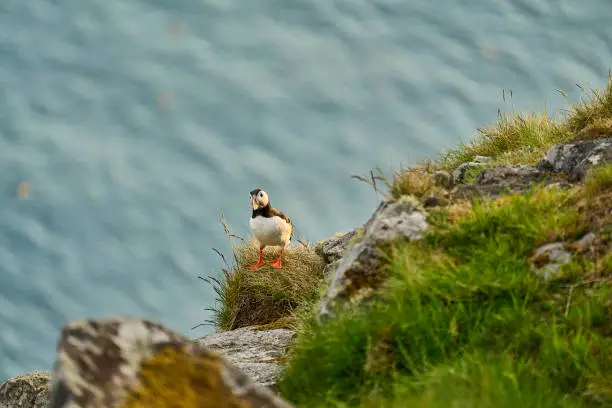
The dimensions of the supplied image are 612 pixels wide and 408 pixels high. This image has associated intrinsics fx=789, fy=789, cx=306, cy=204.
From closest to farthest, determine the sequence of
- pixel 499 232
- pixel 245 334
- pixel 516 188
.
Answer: pixel 499 232 → pixel 516 188 → pixel 245 334

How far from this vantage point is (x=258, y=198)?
11.7m

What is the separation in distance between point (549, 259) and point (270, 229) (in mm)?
6745

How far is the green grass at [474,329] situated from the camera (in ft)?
14.4

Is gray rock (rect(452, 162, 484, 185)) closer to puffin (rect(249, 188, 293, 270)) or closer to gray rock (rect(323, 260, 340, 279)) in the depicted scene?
gray rock (rect(323, 260, 340, 279))

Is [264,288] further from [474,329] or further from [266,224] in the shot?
[474,329]

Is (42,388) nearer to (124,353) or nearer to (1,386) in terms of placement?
(1,386)

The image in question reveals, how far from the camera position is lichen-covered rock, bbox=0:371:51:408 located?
11648mm

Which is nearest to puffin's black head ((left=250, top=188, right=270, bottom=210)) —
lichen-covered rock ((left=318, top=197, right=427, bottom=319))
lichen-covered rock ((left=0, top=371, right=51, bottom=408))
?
lichen-covered rock ((left=0, top=371, right=51, bottom=408))

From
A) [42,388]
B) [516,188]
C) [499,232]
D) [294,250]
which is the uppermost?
[294,250]

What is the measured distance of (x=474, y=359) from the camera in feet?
14.7

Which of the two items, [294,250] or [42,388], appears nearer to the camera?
[42,388]

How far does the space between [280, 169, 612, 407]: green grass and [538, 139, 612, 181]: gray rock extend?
180 centimetres

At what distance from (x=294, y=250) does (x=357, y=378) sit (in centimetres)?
809

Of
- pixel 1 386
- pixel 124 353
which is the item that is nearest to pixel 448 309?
pixel 124 353
